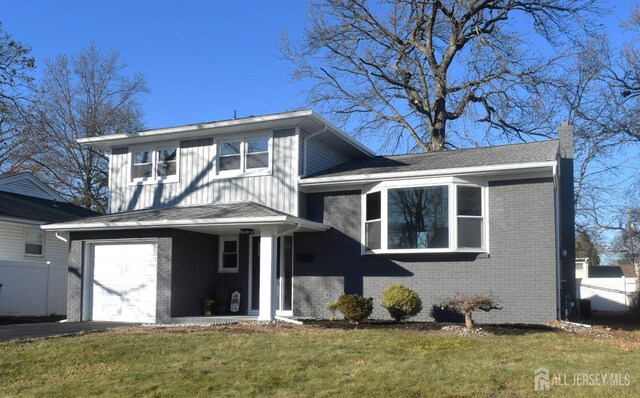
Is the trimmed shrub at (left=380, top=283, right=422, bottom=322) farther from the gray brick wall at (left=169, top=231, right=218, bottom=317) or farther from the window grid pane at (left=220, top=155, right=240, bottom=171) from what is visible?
the window grid pane at (left=220, top=155, right=240, bottom=171)

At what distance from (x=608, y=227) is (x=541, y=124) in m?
8.59

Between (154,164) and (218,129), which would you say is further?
(154,164)

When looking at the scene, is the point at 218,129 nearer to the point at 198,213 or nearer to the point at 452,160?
the point at 198,213

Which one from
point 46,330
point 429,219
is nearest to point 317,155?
point 429,219

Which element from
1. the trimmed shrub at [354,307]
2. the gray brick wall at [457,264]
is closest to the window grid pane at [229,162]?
the gray brick wall at [457,264]

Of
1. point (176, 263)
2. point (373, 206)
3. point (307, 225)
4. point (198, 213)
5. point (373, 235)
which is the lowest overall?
point (176, 263)

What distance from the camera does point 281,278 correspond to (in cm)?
1769

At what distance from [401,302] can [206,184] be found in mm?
6961

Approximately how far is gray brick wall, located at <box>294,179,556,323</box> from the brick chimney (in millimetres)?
4743

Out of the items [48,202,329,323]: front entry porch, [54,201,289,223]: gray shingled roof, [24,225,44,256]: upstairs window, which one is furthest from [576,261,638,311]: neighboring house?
[24,225,44,256]: upstairs window

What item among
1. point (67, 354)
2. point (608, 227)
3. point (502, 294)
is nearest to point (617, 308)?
point (608, 227)

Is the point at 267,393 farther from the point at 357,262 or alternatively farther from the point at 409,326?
the point at 357,262

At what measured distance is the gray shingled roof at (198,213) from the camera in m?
15.8

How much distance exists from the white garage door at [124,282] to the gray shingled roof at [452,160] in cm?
503
